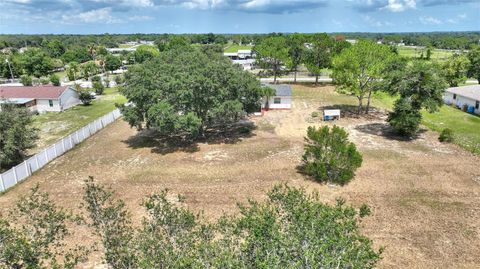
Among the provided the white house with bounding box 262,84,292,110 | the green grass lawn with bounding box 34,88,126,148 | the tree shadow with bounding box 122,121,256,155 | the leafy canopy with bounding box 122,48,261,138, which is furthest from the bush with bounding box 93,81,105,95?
the white house with bounding box 262,84,292,110

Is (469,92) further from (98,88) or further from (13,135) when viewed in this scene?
(98,88)

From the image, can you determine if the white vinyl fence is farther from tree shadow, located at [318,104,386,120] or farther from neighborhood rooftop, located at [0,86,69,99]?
→ tree shadow, located at [318,104,386,120]

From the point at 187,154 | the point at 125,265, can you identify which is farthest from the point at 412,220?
the point at 187,154

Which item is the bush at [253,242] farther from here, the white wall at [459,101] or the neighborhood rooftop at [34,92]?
the neighborhood rooftop at [34,92]

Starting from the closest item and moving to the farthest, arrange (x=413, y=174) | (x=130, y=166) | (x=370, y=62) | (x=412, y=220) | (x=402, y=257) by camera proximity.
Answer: (x=402, y=257), (x=412, y=220), (x=413, y=174), (x=130, y=166), (x=370, y=62)

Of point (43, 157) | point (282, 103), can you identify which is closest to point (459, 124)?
point (282, 103)

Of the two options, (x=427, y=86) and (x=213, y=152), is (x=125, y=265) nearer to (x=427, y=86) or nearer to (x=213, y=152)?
(x=213, y=152)

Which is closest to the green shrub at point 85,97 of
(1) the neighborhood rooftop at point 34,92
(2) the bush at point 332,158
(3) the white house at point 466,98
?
(1) the neighborhood rooftop at point 34,92

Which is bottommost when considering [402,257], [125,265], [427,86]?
[402,257]
